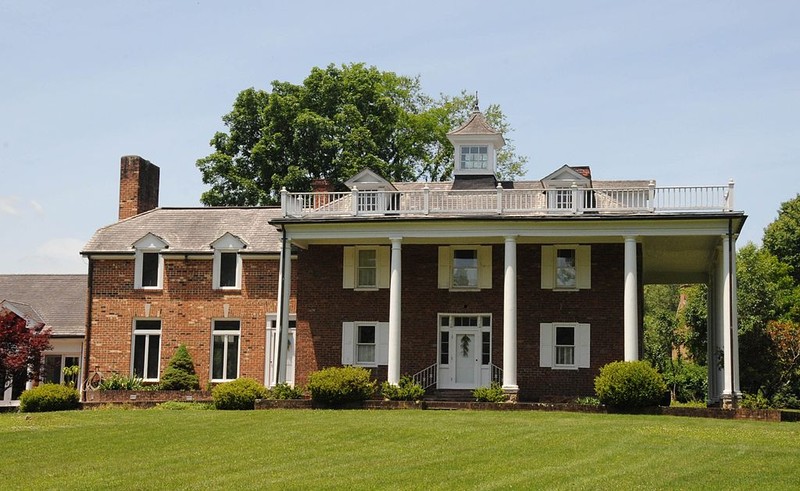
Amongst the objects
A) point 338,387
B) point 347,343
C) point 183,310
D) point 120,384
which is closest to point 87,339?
point 120,384

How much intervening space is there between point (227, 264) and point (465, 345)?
8597mm

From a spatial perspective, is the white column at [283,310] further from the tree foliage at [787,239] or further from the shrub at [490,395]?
the tree foliage at [787,239]

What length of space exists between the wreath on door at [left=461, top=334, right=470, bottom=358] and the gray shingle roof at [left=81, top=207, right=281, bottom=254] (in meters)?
6.87

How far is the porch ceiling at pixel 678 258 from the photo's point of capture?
33.8 m

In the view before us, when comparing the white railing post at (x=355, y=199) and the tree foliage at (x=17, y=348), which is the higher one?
the white railing post at (x=355, y=199)

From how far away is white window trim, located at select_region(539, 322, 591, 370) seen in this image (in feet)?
112

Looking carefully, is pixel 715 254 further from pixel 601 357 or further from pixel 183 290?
pixel 183 290

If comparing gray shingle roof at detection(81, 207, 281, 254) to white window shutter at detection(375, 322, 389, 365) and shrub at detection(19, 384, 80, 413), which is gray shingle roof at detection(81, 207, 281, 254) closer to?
white window shutter at detection(375, 322, 389, 365)

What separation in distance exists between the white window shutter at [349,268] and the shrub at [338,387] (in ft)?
17.6

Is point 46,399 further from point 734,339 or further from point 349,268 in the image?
point 734,339

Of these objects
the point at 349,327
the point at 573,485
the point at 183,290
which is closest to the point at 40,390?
the point at 183,290

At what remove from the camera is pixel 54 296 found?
45.5 metres

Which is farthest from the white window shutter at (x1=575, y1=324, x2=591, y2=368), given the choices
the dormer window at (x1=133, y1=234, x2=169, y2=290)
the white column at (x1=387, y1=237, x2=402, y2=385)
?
the dormer window at (x1=133, y1=234, x2=169, y2=290)

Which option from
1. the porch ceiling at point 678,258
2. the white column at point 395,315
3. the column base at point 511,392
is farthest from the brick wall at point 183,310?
the porch ceiling at point 678,258
